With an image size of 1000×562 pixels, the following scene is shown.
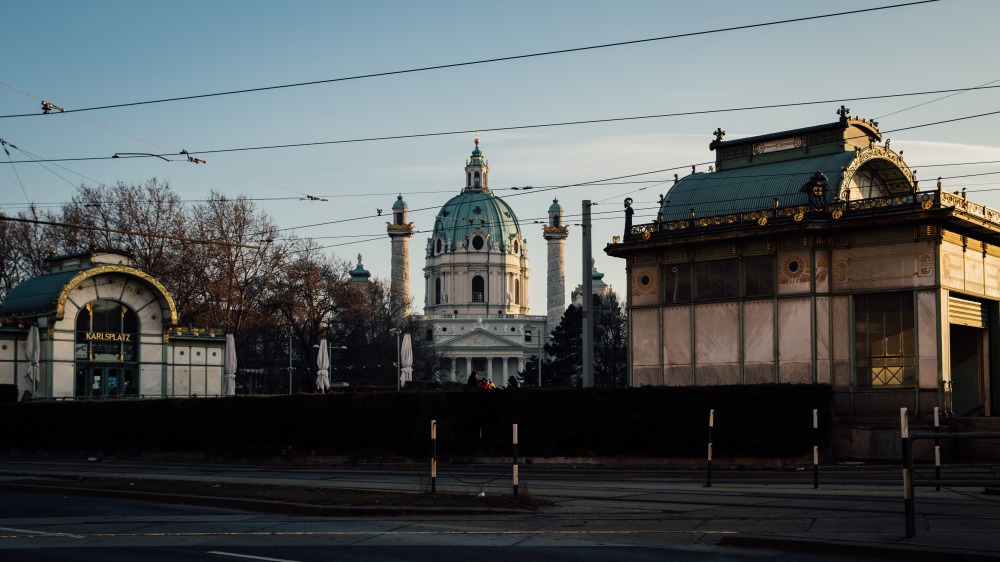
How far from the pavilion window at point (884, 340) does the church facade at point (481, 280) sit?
141 m

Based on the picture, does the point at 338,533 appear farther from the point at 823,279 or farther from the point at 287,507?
the point at 823,279

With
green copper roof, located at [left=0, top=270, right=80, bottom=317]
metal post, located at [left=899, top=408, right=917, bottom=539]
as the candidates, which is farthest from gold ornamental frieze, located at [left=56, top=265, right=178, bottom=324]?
metal post, located at [left=899, top=408, right=917, bottom=539]

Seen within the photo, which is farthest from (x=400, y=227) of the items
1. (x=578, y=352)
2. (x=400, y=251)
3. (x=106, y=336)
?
(x=106, y=336)

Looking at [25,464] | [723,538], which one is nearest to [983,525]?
[723,538]

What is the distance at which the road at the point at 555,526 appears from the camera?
13531 millimetres

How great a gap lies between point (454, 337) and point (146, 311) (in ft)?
389

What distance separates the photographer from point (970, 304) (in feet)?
121

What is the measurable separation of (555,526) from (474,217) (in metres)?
176

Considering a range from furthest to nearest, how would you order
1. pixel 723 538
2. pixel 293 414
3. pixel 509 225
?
1. pixel 509 225
2. pixel 293 414
3. pixel 723 538

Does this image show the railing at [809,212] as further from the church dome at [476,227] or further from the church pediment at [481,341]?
the church dome at [476,227]

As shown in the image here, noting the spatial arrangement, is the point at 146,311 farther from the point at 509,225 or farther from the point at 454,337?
the point at 509,225

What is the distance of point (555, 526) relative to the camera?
16125mm

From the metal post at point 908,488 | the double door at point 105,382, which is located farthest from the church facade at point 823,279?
the double door at point 105,382

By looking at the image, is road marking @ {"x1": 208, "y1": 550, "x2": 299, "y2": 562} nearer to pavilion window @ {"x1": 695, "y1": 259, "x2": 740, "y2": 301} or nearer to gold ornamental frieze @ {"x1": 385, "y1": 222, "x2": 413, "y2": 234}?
pavilion window @ {"x1": 695, "y1": 259, "x2": 740, "y2": 301}
